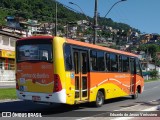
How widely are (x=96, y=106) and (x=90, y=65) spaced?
2.06 m

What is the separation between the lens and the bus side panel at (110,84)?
1644 centimetres

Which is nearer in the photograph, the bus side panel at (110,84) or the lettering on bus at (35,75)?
the lettering on bus at (35,75)

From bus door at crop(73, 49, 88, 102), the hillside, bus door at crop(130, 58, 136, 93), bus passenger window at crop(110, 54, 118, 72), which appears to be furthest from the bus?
the hillside

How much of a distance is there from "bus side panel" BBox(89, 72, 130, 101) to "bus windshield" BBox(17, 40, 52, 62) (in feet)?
9.07

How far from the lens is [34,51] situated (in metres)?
14.5

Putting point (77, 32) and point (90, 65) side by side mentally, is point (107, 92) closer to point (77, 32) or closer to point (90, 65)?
point (90, 65)

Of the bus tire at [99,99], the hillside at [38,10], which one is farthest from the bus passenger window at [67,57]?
the hillside at [38,10]

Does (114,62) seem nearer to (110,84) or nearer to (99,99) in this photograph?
(110,84)

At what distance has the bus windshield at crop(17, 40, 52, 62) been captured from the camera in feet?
46.6

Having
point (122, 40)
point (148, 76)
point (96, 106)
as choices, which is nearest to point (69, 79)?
point (96, 106)

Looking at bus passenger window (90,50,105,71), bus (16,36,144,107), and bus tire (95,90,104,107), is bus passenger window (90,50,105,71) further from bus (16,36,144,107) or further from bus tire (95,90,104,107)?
bus tire (95,90,104,107)

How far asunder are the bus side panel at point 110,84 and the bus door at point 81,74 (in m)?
0.55

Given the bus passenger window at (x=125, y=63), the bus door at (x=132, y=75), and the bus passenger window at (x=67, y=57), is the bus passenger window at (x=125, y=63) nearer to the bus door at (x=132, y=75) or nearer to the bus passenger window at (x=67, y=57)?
the bus door at (x=132, y=75)

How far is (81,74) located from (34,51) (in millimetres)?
2243
